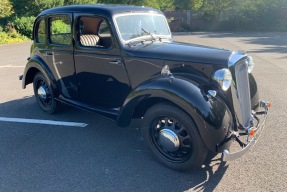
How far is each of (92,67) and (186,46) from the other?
1.39 metres

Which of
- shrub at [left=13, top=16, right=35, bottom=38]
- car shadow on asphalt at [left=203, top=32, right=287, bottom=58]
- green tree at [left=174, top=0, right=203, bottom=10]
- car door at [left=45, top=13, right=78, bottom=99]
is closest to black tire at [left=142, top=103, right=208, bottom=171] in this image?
car door at [left=45, top=13, right=78, bottom=99]

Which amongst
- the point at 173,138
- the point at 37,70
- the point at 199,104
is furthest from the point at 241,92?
the point at 37,70

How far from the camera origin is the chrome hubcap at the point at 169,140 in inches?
123

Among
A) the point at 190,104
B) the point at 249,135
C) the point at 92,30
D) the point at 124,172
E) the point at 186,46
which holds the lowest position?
the point at 124,172

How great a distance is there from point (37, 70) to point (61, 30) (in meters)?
1.01

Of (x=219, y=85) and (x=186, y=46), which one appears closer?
(x=219, y=85)

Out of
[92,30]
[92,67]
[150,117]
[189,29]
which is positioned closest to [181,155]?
[150,117]

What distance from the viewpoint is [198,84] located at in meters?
3.09

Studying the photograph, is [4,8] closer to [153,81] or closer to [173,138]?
[153,81]

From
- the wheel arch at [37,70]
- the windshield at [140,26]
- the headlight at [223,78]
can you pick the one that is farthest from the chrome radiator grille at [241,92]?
the wheel arch at [37,70]

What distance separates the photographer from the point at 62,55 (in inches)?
172

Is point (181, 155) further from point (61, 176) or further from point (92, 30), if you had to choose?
point (92, 30)

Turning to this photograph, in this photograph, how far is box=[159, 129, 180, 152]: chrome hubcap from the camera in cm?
311

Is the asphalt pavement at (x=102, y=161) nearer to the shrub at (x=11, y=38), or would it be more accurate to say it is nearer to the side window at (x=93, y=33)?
the side window at (x=93, y=33)
